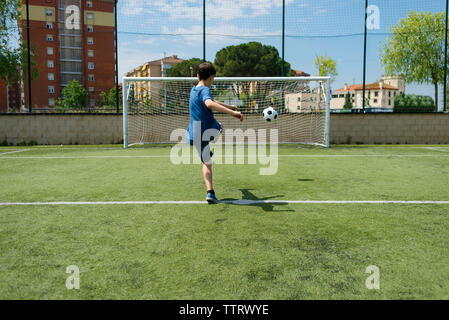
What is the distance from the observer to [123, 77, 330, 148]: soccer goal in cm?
1354

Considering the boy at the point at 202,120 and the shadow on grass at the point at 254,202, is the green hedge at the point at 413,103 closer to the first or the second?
the shadow on grass at the point at 254,202

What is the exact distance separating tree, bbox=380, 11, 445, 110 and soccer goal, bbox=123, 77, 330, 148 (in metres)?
4.26

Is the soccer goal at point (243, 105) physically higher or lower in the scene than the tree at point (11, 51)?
lower

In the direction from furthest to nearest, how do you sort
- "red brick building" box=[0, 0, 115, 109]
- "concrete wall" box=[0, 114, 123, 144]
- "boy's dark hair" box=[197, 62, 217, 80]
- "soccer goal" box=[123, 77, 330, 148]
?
"red brick building" box=[0, 0, 115, 109]
"concrete wall" box=[0, 114, 123, 144]
"soccer goal" box=[123, 77, 330, 148]
"boy's dark hair" box=[197, 62, 217, 80]

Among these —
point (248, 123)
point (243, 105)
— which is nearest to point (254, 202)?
point (243, 105)

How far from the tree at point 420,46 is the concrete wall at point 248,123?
1.27 metres

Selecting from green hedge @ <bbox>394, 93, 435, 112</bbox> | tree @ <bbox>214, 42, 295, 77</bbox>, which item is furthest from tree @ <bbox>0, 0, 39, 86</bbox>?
tree @ <bbox>214, 42, 295, 77</bbox>

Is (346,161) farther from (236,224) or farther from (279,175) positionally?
(236,224)

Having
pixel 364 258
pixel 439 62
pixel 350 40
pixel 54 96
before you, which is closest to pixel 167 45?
pixel 350 40

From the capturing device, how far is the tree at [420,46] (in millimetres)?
15469

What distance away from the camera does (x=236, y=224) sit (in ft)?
11.8

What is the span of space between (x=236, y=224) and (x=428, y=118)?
14.1m

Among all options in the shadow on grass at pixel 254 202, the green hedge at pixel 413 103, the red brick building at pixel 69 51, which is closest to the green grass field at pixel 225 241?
the shadow on grass at pixel 254 202

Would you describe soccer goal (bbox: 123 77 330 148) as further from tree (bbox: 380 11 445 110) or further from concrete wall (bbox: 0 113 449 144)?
tree (bbox: 380 11 445 110)
